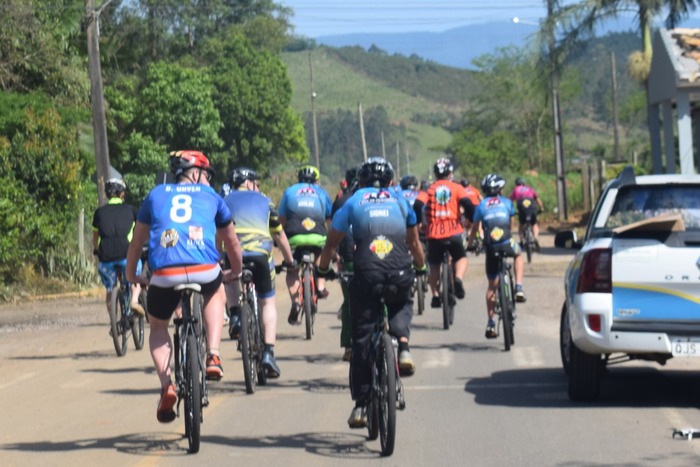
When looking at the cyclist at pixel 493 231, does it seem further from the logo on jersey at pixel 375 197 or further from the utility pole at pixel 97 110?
the utility pole at pixel 97 110

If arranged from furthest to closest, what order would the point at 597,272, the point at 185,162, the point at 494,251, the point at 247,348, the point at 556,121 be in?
1. the point at 556,121
2. the point at 494,251
3. the point at 247,348
4. the point at 597,272
5. the point at 185,162

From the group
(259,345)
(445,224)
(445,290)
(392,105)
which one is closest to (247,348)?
(259,345)

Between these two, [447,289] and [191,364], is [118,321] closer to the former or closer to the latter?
[447,289]

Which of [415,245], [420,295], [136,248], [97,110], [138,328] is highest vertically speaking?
[97,110]

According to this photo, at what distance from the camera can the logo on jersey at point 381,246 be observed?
924 cm

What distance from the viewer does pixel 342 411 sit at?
1082cm

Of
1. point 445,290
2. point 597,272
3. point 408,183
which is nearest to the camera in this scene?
point 597,272

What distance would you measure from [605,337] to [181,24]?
216 ft

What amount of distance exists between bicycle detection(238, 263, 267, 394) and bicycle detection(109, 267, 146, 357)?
10.2ft

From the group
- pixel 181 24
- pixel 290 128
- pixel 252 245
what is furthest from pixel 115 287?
pixel 181 24

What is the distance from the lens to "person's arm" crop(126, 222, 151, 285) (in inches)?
368

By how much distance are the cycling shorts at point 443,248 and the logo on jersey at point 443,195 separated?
43cm

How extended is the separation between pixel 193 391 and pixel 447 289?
8042 mm

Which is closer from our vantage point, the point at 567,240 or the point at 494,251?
the point at 567,240
